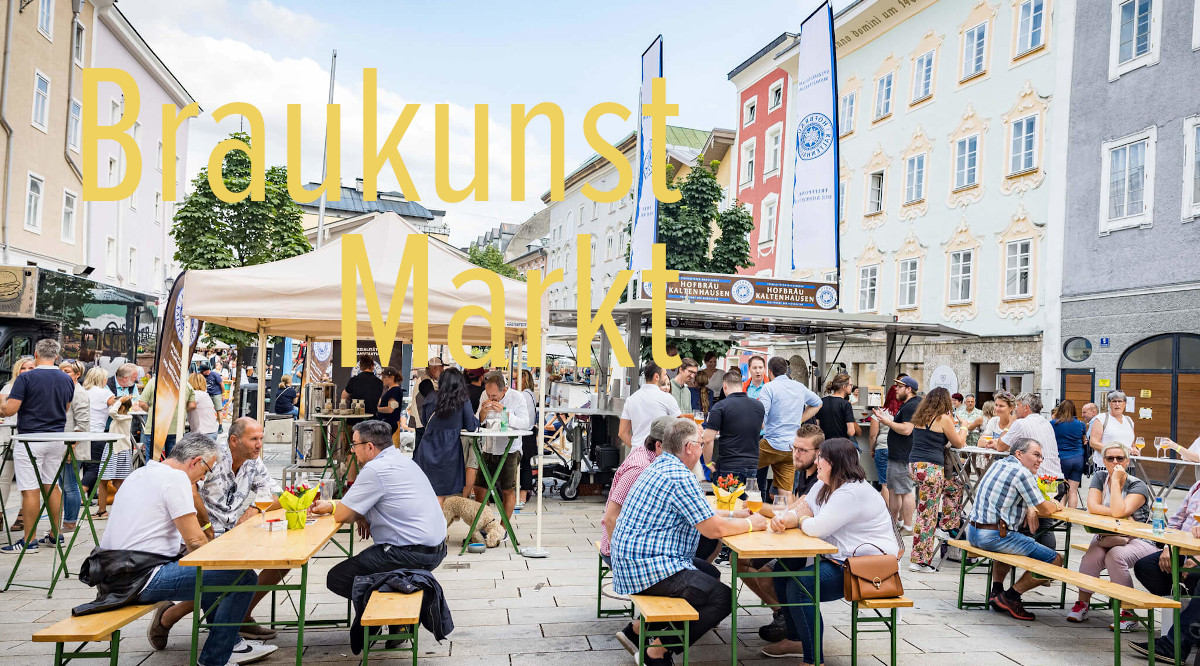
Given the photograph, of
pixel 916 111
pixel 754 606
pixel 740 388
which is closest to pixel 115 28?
pixel 916 111

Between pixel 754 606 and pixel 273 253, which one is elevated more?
pixel 273 253

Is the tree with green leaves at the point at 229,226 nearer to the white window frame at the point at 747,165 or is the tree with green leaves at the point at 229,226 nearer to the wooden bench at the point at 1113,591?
the white window frame at the point at 747,165

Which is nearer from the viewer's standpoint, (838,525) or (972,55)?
(838,525)

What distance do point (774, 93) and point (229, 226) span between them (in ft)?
62.0

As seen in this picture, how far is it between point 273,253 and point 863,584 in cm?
2104

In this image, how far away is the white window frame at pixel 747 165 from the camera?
3244 cm

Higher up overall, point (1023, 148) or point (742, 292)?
point (1023, 148)

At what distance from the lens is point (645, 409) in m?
8.25

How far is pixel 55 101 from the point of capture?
859 inches

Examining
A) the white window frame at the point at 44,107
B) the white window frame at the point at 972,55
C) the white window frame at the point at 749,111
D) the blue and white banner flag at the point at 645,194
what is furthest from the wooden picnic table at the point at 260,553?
the white window frame at the point at 749,111

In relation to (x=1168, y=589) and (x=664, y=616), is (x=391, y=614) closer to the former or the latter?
(x=664, y=616)

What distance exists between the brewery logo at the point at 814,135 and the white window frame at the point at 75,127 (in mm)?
19018

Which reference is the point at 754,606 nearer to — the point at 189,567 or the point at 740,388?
the point at 740,388

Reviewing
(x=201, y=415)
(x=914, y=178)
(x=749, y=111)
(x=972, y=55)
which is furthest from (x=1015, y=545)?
(x=749, y=111)
